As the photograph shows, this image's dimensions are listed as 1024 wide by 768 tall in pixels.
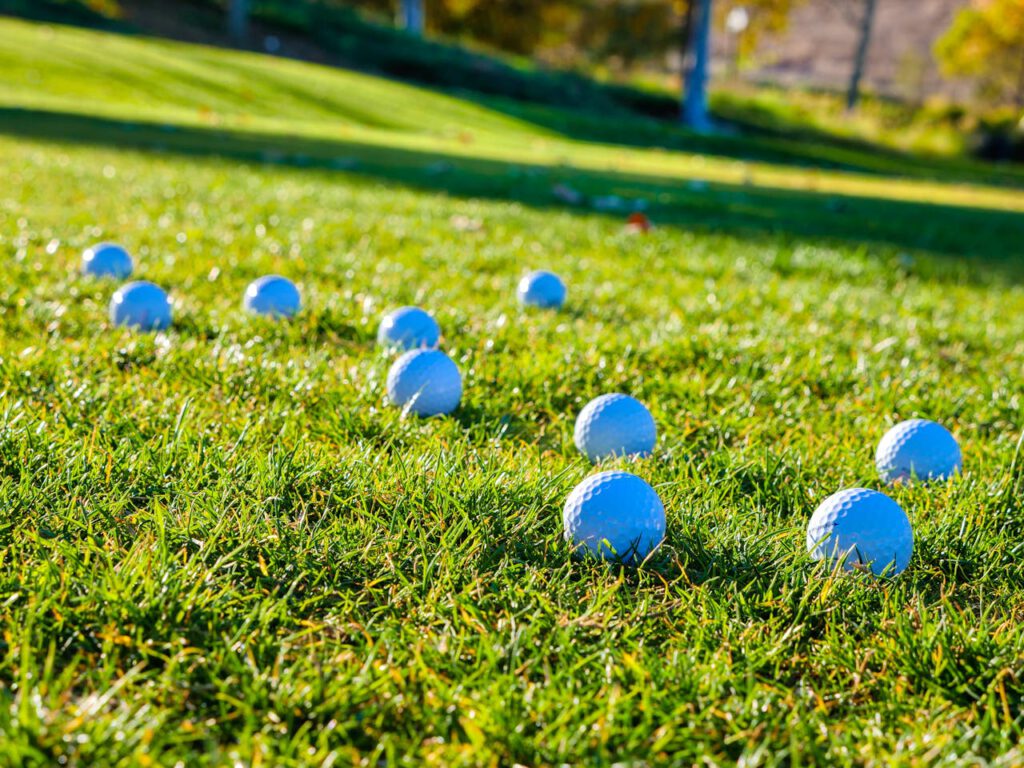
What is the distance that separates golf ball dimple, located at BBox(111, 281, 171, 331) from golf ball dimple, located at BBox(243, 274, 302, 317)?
0.38 meters

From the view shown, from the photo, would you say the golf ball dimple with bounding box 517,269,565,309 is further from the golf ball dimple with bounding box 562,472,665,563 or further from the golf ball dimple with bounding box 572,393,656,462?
the golf ball dimple with bounding box 562,472,665,563

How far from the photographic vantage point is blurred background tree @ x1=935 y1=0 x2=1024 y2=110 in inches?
1703

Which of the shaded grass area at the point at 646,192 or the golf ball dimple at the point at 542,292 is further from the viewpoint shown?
the shaded grass area at the point at 646,192

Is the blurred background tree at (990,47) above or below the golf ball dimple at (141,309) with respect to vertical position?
above

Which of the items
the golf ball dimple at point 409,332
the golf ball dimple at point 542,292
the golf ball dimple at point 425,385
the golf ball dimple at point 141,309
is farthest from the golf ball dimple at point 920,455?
the golf ball dimple at point 141,309

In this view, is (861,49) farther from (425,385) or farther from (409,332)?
(425,385)

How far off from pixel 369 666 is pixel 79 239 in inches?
179

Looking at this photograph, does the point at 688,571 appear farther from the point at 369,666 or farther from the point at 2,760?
the point at 2,760

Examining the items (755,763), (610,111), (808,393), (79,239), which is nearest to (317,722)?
(755,763)

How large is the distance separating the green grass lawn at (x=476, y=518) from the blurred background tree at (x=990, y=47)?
149ft

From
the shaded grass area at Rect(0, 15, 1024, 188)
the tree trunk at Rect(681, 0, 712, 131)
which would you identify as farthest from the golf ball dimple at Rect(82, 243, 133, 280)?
the tree trunk at Rect(681, 0, 712, 131)

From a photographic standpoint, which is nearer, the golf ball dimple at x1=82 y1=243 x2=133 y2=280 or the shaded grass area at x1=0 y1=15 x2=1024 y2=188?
the golf ball dimple at x1=82 y1=243 x2=133 y2=280

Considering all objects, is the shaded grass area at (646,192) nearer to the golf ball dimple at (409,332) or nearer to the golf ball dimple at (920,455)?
the golf ball dimple at (409,332)

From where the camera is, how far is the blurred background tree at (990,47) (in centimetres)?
4325
